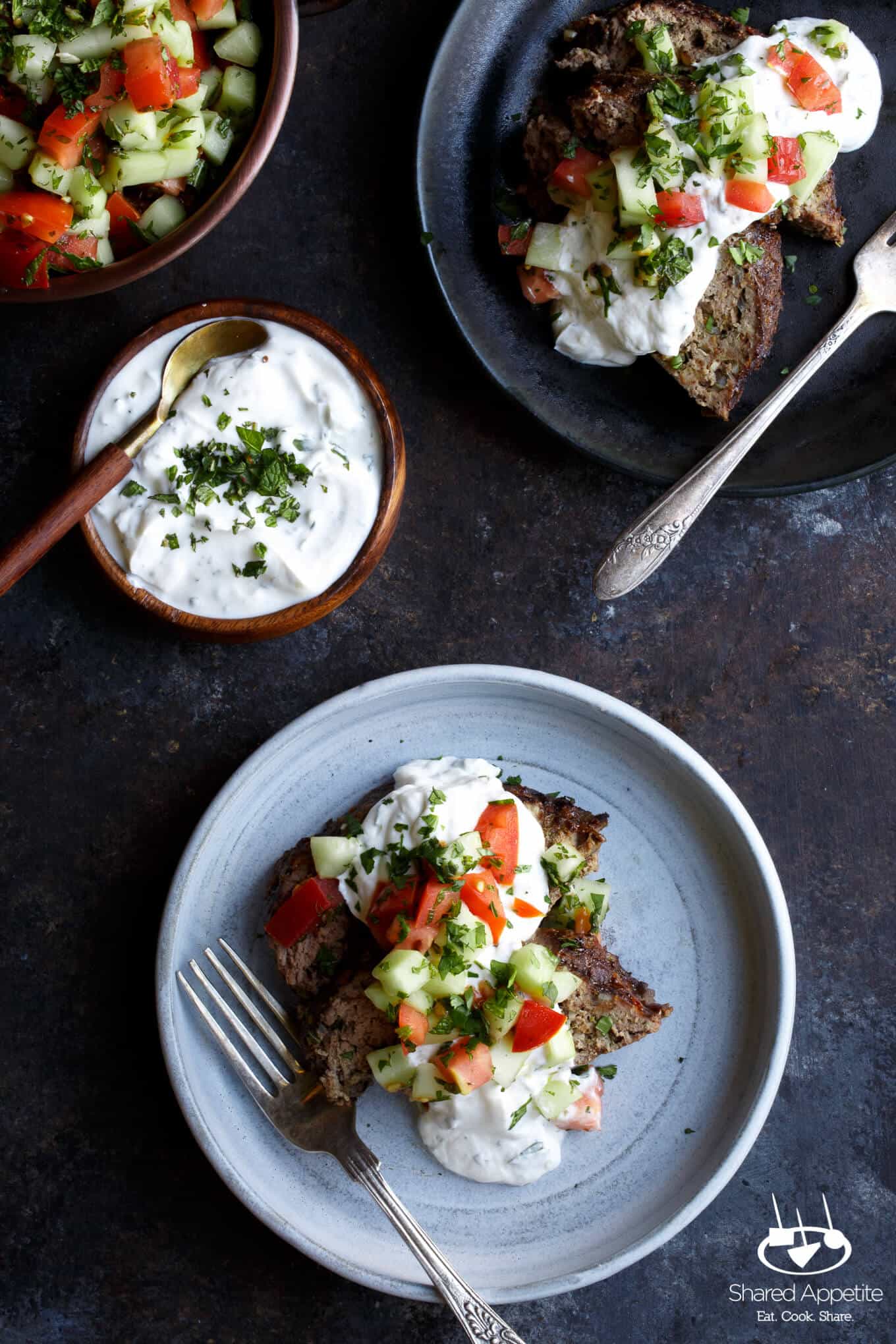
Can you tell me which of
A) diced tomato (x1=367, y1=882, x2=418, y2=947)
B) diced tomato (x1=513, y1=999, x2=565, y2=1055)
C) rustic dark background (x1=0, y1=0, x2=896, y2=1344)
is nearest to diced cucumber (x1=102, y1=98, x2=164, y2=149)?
rustic dark background (x1=0, y1=0, x2=896, y2=1344)

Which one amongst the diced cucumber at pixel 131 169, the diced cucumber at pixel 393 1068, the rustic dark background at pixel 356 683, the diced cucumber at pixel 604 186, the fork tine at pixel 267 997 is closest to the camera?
the diced cucumber at pixel 131 169

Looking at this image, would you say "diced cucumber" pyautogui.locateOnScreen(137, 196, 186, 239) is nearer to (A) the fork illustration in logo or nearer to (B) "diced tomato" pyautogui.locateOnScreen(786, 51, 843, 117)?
(B) "diced tomato" pyautogui.locateOnScreen(786, 51, 843, 117)

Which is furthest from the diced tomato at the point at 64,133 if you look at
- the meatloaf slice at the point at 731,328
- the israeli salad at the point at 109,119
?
the meatloaf slice at the point at 731,328

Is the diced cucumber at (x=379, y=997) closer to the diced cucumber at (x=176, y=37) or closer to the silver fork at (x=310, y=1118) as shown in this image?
the silver fork at (x=310, y=1118)

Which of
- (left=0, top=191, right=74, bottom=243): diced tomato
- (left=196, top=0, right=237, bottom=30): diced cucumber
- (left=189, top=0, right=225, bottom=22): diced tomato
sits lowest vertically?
(left=0, top=191, right=74, bottom=243): diced tomato

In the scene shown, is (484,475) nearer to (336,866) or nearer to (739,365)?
(739,365)

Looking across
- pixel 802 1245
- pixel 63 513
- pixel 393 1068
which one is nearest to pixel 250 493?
pixel 63 513
